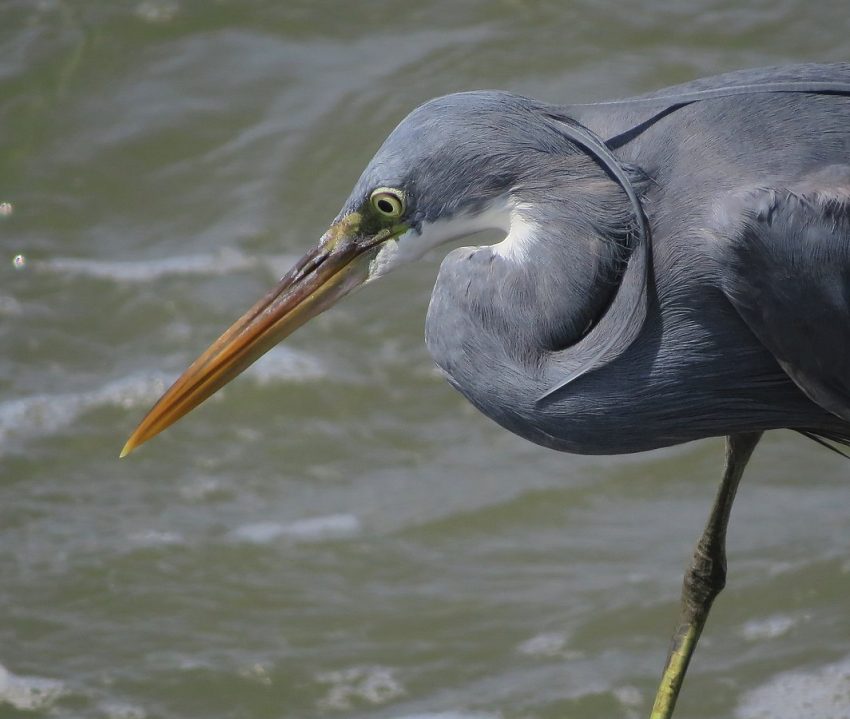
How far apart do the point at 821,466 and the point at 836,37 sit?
8.99ft

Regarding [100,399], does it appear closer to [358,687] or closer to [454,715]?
[358,687]

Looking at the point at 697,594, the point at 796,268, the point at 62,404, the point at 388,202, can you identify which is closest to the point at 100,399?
the point at 62,404

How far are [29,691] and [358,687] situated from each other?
98cm

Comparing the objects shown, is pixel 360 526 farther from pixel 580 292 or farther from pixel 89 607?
pixel 580 292

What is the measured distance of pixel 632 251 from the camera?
9.27 feet

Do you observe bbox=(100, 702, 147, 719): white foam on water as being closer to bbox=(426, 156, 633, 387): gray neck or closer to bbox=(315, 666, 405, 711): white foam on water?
bbox=(315, 666, 405, 711): white foam on water

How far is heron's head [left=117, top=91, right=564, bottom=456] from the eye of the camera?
2857 millimetres

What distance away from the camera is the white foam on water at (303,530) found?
4820 mm

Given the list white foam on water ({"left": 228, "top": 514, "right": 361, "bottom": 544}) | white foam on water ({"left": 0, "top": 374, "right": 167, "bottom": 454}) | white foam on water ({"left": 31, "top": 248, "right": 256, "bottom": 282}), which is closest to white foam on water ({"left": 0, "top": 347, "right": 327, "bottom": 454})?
white foam on water ({"left": 0, "top": 374, "right": 167, "bottom": 454})

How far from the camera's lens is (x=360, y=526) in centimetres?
485

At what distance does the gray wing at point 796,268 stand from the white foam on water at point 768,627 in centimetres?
152

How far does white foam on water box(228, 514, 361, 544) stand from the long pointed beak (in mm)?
1450

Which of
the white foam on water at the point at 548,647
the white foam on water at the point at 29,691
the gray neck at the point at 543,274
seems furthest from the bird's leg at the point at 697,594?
the white foam on water at the point at 29,691

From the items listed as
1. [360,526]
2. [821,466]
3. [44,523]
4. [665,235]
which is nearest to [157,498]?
[44,523]
